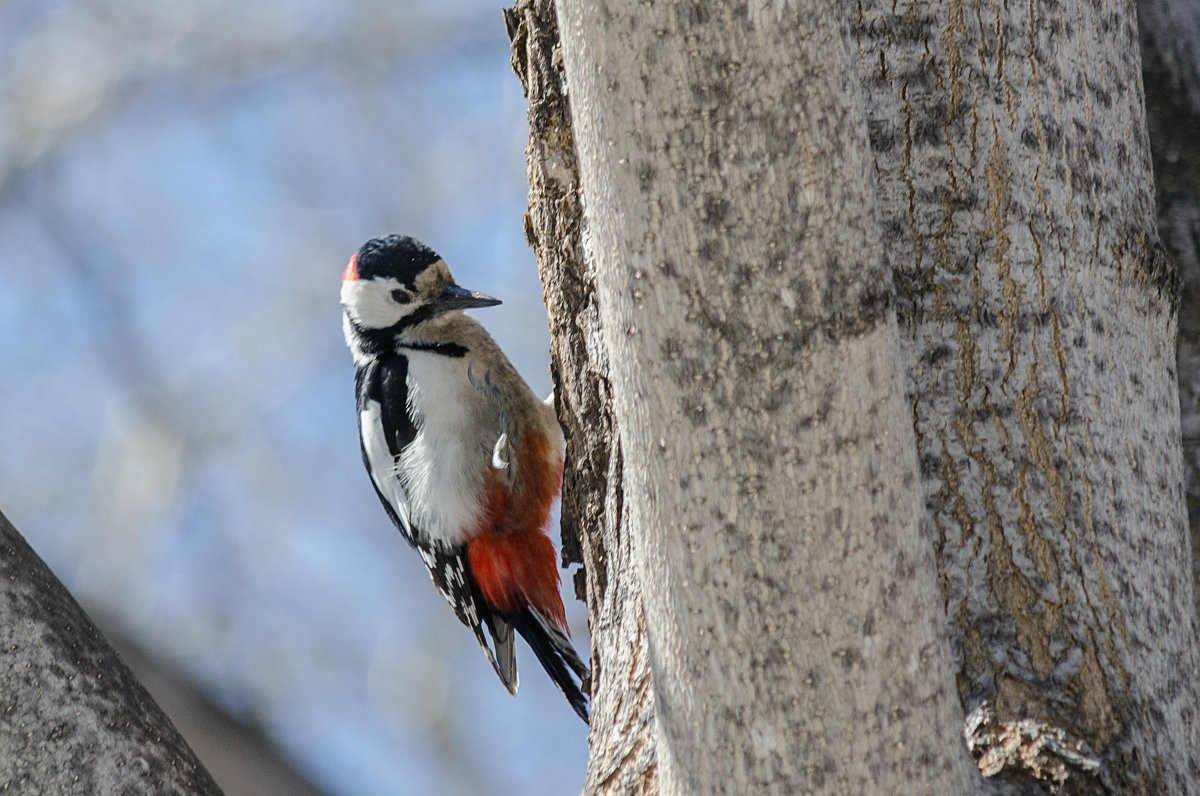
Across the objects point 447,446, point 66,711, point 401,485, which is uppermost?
point 66,711

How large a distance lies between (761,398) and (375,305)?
2.52 m

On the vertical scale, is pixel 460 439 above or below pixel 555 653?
above

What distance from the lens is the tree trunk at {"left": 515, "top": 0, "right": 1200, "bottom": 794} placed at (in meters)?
1.00

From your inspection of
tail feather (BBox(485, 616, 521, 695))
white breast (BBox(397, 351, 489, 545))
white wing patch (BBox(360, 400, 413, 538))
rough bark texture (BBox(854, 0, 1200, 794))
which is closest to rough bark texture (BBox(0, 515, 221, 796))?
rough bark texture (BBox(854, 0, 1200, 794))

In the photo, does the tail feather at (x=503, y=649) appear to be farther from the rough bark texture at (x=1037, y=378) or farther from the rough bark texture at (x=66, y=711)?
the rough bark texture at (x=1037, y=378)

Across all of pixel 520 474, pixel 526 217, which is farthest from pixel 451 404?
pixel 526 217

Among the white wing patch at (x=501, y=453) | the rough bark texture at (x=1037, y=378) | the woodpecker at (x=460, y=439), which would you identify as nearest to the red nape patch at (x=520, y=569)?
the woodpecker at (x=460, y=439)

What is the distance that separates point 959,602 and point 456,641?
5552 millimetres

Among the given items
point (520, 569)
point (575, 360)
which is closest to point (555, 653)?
point (520, 569)

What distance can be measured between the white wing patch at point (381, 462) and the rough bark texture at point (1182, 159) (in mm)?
2013

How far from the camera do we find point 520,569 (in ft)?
11.5

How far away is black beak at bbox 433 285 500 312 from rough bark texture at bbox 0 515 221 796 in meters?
1.75

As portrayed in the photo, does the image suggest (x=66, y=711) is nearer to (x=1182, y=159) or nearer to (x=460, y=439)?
(x=460, y=439)

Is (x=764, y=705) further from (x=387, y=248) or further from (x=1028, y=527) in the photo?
(x=387, y=248)
